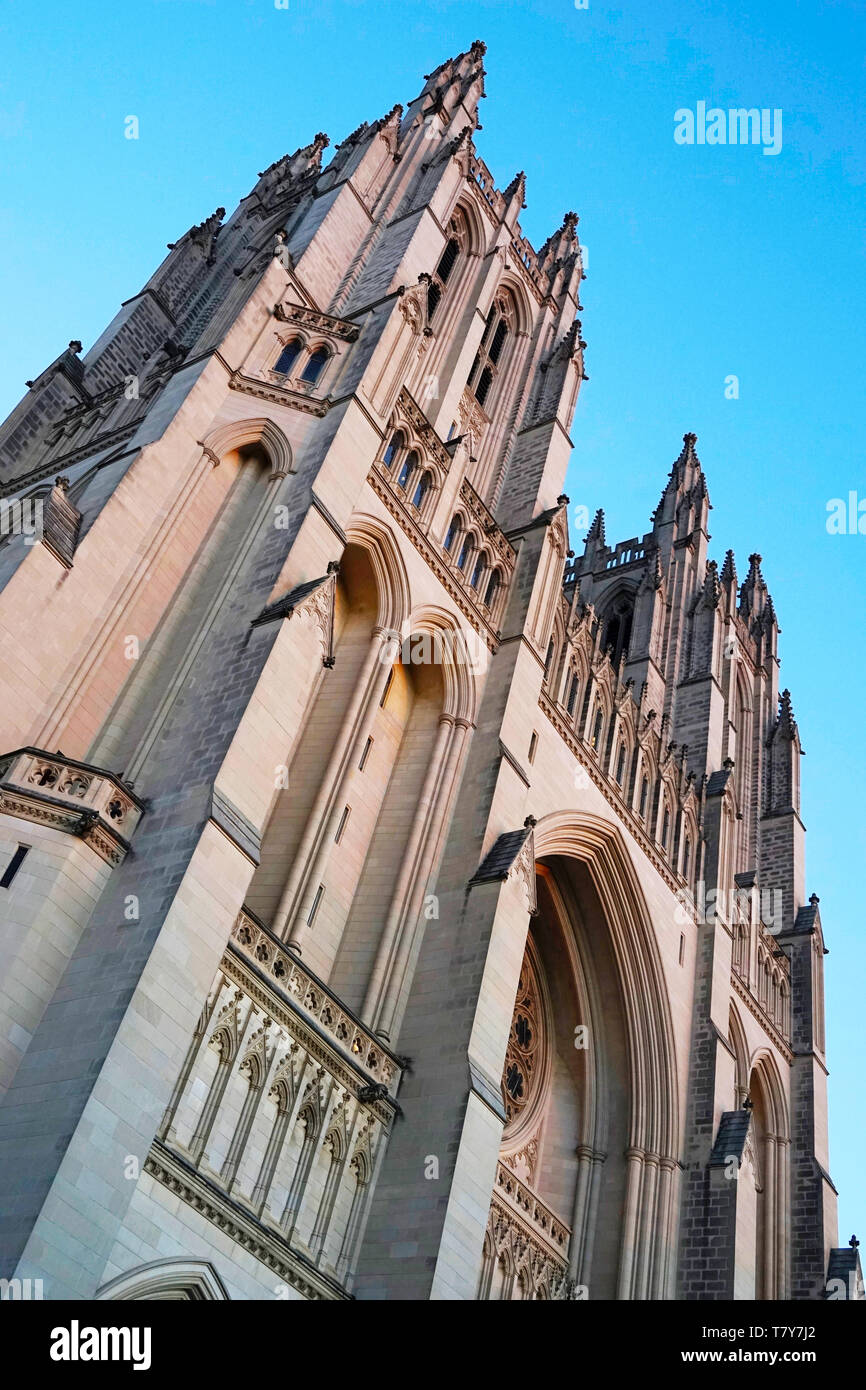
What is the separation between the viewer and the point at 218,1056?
45.0 feet

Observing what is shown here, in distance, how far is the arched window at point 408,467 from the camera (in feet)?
68.5

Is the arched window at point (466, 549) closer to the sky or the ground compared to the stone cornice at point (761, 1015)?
closer to the sky

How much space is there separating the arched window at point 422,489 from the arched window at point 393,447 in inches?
27.3

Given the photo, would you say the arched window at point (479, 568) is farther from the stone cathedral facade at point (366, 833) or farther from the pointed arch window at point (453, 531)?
the pointed arch window at point (453, 531)

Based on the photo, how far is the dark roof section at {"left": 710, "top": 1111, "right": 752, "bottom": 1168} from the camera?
2266 cm

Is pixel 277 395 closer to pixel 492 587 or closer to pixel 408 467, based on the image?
pixel 408 467

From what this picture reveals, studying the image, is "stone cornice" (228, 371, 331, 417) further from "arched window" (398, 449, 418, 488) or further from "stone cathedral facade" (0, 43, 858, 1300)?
"arched window" (398, 449, 418, 488)

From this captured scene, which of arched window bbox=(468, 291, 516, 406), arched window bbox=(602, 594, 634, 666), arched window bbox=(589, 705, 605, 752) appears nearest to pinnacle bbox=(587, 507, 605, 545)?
arched window bbox=(602, 594, 634, 666)

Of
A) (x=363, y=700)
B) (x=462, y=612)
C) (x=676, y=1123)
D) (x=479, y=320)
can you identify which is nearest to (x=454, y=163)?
(x=479, y=320)

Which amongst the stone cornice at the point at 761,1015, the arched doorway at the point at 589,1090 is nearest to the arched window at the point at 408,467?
the arched doorway at the point at 589,1090

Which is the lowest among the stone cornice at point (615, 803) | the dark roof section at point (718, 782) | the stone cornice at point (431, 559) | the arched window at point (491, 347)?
the stone cornice at point (431, 559)

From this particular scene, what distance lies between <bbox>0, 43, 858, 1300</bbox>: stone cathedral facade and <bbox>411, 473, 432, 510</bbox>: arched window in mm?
47

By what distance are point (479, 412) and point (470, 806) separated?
1105 cm
